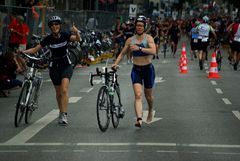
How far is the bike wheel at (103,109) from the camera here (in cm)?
1322

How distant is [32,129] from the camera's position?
44.2 ft

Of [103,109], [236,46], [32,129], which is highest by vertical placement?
[103,109]

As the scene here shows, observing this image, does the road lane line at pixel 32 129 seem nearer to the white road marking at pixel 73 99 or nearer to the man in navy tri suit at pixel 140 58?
the man in navy tri suit at pixel 140 58

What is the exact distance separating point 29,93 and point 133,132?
1.92 m

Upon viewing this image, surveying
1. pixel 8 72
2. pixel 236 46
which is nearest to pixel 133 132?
pixel 8 72

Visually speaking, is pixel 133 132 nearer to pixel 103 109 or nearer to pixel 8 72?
pixel 103 109

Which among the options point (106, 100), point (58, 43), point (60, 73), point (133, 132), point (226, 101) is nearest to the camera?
point (133, 132)

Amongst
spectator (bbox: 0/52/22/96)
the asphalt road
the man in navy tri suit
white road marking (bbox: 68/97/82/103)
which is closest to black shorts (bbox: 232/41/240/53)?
Result: the asphalt road

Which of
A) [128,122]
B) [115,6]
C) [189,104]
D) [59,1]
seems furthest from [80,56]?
[115,6]

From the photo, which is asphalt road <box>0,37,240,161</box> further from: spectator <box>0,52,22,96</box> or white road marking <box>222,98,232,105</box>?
spectator <box>0,52,22,96</box>

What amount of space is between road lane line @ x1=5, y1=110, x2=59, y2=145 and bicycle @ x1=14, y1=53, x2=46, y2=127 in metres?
0.23

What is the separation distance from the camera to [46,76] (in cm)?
2755

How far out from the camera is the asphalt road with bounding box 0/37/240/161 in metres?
10.7

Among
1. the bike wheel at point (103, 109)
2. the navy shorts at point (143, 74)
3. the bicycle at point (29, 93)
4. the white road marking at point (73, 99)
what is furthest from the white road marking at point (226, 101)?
the bike wheel at point (103, 109)
